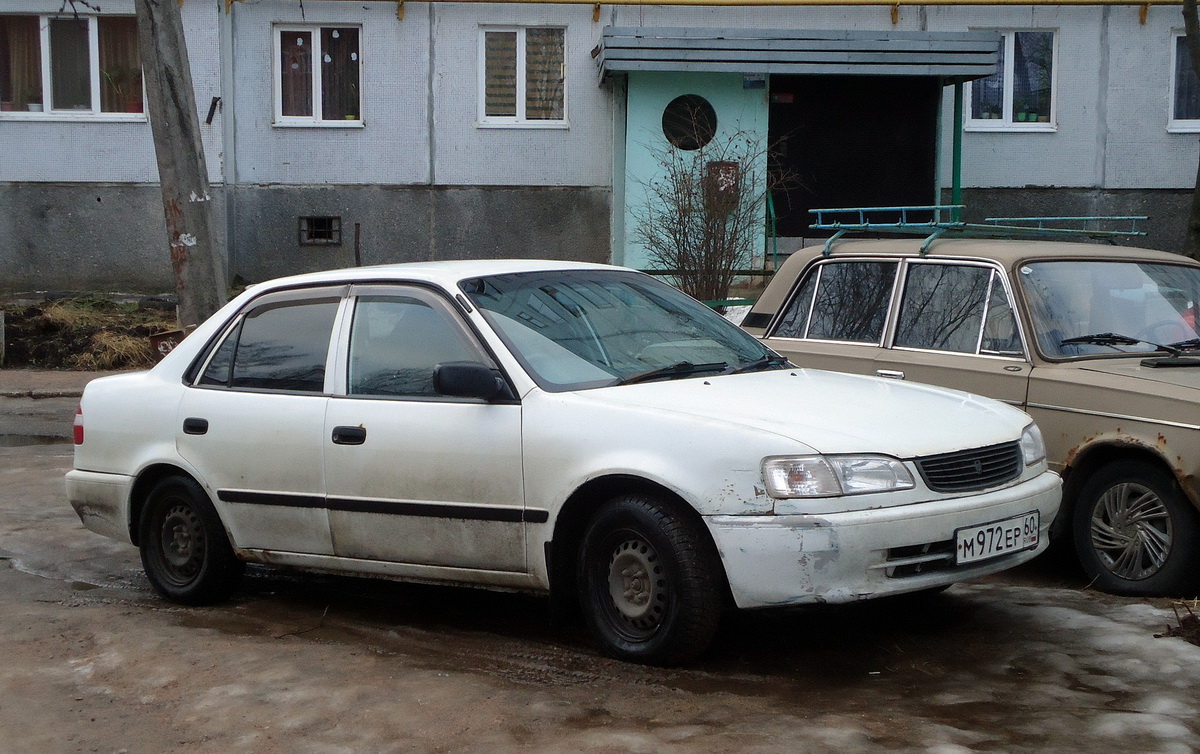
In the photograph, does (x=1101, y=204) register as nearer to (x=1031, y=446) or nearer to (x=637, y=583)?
(x=1031, y=446)

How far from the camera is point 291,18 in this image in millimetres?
18953

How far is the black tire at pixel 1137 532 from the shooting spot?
5340 mm

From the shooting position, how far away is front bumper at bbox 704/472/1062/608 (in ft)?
14.0

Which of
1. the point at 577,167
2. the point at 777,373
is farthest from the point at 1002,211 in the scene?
the point at 777,373

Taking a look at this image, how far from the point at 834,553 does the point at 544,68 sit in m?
15.7

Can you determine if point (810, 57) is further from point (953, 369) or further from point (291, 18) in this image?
point (953, 369)

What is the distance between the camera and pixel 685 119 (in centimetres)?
1858

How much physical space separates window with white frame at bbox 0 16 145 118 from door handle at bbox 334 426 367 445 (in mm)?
15402

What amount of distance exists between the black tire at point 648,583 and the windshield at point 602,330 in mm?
607

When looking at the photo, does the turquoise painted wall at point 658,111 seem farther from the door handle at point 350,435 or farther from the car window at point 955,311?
the door handle at point 350,435

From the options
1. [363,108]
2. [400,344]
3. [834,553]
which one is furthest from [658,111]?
[834,553]

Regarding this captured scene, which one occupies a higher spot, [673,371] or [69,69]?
[69,69]

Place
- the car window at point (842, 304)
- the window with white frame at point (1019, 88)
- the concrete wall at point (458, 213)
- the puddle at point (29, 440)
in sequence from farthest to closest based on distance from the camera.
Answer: the window with white frame at point (1019, 88), the concrete wall at point (458, 213), the puddle at point (29, 440), the car window at point (842, 304)

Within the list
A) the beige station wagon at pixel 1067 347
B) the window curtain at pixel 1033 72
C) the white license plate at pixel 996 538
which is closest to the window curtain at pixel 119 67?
the window curtain at pixel 1033 72
